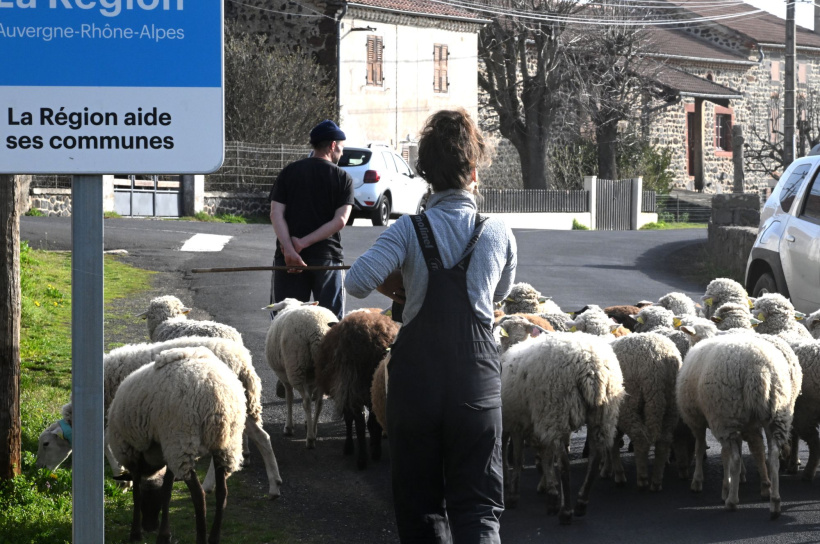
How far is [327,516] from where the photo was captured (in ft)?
19.5

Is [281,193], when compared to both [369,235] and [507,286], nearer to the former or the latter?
[507,286]

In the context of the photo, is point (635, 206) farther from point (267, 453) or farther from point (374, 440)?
point (267, 453)

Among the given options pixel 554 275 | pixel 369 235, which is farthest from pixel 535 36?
pixel 554 275

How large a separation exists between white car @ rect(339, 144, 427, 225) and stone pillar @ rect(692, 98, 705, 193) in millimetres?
24145

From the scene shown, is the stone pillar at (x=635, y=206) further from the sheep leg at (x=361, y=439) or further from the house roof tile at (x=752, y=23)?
the sheep leg at (x=361, y=439)

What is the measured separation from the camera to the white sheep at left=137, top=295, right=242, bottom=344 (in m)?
7.07

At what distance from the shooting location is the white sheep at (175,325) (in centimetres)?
707

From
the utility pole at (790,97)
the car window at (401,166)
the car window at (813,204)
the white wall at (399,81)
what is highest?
the white wall at (399,81)

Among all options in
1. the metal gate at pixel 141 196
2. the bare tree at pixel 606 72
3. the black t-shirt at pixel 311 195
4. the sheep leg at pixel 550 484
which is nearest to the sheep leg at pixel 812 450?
the sheep leg at pixel 550 484

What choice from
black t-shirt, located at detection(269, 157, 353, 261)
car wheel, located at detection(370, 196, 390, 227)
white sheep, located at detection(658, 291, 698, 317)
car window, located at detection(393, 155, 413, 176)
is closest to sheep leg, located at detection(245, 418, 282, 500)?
black t-shirt, located at detection(269, 157, 353, 261)

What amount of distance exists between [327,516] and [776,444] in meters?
2.68

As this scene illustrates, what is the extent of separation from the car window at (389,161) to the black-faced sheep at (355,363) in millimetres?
18553

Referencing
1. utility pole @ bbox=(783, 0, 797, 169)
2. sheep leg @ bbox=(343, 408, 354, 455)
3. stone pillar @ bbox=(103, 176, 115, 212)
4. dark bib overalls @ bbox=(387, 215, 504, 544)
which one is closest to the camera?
dark bib overalls @ bbox=(387, 215, 504, 544)

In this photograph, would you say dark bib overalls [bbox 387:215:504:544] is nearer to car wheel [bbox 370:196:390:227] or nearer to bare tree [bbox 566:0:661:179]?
car wheel [bbox 370:196:390:227]
